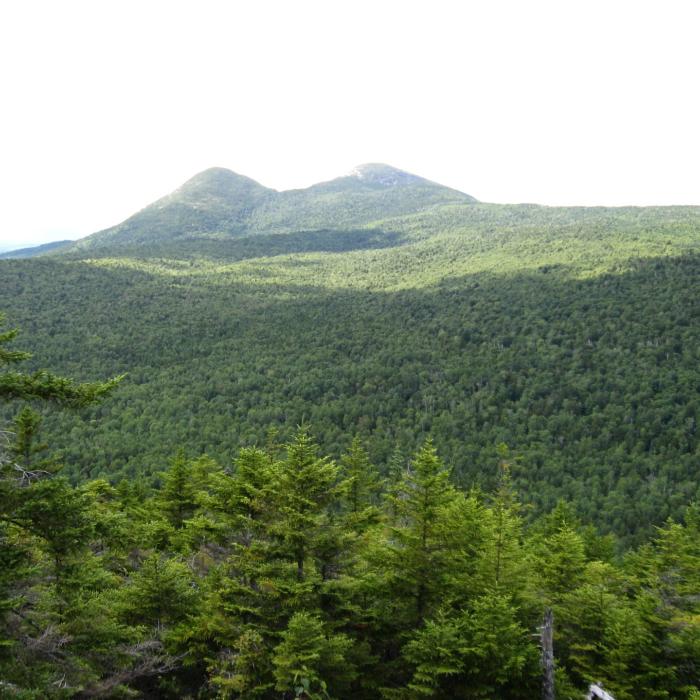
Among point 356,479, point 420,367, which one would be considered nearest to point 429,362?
point 420,367

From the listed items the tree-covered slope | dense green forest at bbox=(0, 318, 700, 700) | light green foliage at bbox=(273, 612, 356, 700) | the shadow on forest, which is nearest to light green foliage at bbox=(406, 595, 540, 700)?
dense green forest at bbox=(0, 318, 700, 700)

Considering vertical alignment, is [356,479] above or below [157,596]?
below

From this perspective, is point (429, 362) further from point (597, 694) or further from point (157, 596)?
point (157, 596)

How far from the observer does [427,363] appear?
424 ft

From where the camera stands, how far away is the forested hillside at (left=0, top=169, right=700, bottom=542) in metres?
85.0

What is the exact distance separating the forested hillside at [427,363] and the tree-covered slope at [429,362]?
0.49m

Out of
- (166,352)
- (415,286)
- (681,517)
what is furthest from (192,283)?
(681,517)

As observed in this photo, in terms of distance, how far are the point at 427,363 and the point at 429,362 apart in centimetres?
78

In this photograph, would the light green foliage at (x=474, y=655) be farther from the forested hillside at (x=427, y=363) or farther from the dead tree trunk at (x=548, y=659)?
the forested hillside at (x=427, y=363)

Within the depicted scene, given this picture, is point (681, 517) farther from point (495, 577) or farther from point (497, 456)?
point (495, 577)

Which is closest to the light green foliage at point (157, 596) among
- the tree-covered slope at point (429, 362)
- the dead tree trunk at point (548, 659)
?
the dead tree trunk at point (548, 659)

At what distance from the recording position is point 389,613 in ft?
56.4

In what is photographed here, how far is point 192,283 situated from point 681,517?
162 metres

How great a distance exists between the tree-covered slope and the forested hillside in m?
0.49
